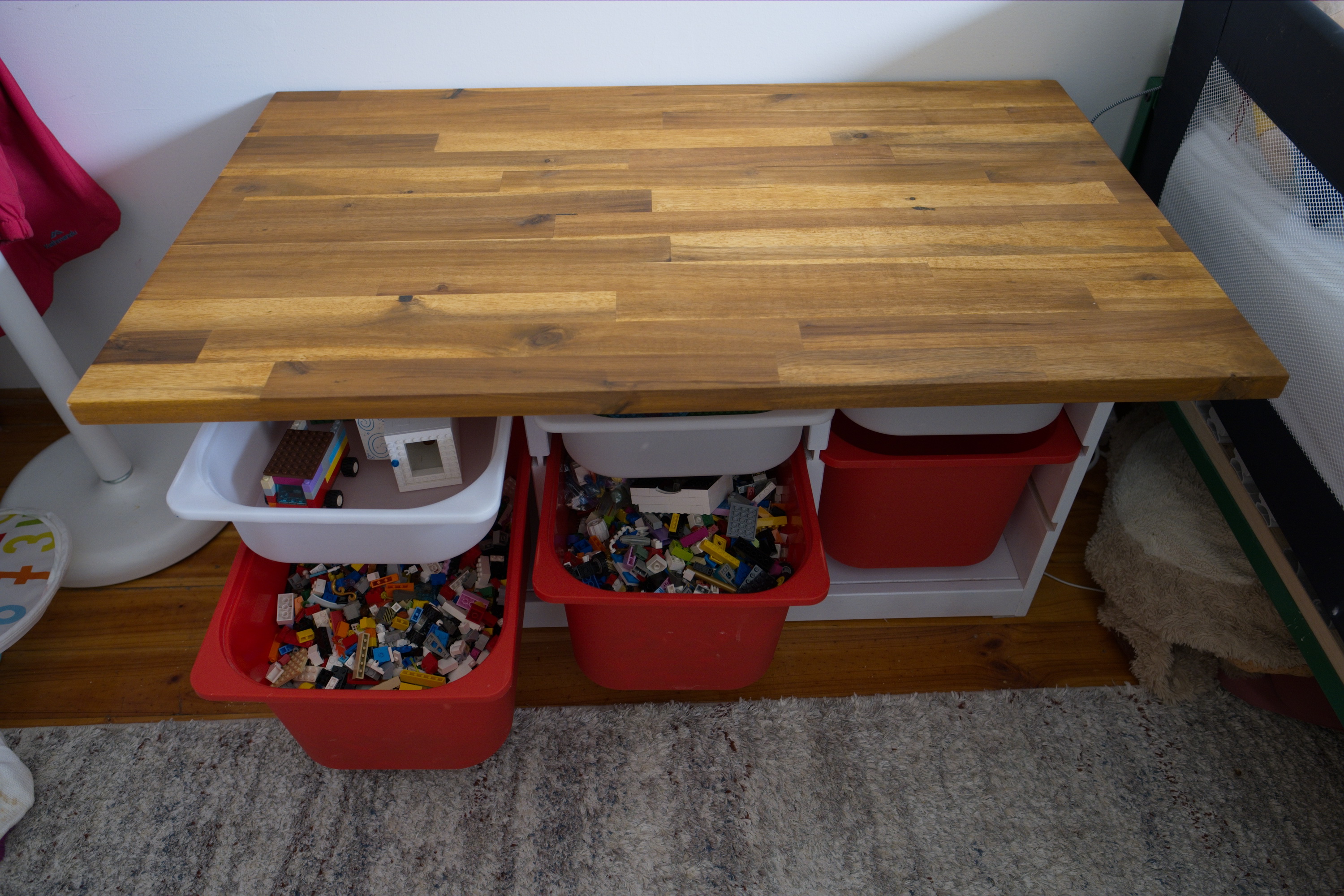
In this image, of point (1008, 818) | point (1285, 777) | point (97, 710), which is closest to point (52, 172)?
point (97, 710)

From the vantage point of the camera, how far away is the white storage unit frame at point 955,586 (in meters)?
1.46

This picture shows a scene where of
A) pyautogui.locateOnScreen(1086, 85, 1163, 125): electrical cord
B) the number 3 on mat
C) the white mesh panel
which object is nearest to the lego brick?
the white mesh panel

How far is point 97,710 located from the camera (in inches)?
55.6

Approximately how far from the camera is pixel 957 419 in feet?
3.97

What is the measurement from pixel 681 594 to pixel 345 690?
0.48 meters

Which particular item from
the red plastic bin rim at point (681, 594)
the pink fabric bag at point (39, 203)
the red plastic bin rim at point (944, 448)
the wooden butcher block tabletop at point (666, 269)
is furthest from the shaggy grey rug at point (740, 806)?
the pink fabric bag at point (39, 203)

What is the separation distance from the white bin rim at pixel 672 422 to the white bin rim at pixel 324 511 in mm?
122

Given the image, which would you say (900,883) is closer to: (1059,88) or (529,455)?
(529,455)

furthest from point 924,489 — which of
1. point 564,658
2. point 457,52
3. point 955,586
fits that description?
point 457,52

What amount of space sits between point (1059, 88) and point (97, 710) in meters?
1.99

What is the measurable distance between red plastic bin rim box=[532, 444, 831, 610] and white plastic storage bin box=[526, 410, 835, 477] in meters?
0.13

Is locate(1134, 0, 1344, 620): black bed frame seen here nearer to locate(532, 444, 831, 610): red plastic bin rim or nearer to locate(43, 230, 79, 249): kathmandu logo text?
locate(532, 444, 831, 610): red plastic bin rim

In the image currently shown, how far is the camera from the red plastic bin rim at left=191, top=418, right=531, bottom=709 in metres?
1.09

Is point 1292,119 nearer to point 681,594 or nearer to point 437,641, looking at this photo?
point 681,594
